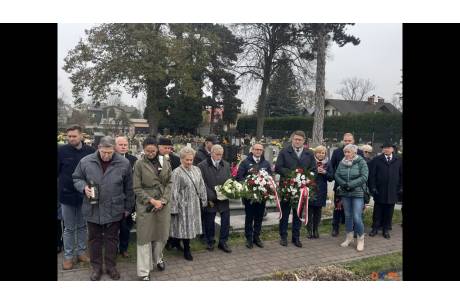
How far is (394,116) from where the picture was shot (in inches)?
1366

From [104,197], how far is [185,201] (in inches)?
49.0

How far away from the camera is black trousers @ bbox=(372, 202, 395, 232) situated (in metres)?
7.06

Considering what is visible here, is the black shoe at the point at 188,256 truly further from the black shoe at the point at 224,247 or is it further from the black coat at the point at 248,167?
the black coat at the point at 248,167

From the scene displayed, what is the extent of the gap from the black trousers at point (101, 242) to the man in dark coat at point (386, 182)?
16.1ft

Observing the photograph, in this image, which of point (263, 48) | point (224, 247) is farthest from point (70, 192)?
point (263, 48)

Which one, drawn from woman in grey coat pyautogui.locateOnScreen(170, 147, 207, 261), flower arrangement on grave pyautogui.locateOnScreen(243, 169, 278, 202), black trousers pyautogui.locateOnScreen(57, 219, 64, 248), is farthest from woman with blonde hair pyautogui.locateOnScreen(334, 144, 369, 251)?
black trousers pyautogui.locateOnScreen(57, 219, 64, 248)

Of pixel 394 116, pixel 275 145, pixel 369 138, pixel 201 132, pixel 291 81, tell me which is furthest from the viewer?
pixel 201 132

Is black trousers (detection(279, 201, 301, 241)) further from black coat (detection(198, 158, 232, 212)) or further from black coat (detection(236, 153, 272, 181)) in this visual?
black coat (detection(198, 158, 232, 212))

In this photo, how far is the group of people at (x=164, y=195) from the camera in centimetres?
468

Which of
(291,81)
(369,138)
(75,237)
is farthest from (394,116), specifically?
(75,237)

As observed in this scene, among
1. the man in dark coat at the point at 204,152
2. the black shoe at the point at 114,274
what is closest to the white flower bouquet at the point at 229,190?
the man in dark coat at the point at 204,152

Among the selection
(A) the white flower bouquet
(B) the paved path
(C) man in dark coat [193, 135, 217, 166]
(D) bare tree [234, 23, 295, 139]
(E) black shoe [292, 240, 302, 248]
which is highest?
(D) bare tree [234, 23, 295, 139]
